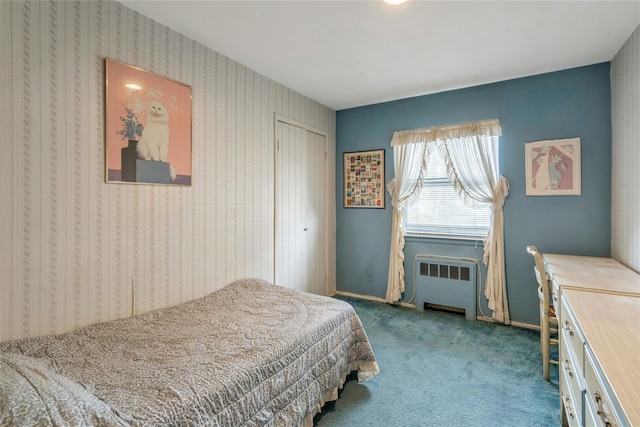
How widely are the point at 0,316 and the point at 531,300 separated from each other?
401 cm

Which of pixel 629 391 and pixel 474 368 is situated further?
pixel 474 368

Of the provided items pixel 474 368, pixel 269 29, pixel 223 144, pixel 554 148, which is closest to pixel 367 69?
pixel 269 29

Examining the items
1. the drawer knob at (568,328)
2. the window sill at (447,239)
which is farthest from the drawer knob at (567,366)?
the window sill at (447,239)

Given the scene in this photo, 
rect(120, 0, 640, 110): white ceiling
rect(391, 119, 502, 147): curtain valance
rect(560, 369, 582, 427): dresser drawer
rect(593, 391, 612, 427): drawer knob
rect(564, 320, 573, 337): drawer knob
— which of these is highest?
rect(120, 0, 640, 110): white ceiling

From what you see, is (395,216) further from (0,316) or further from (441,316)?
(0,316)

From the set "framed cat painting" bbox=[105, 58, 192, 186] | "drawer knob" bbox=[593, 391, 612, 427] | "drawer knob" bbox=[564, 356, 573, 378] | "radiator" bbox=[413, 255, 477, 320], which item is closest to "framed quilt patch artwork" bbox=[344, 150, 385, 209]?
"radiator" bbox=[413, 255, 477, 320]

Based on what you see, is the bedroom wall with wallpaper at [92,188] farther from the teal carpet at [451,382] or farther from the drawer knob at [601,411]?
the drawer knob at [601,411]

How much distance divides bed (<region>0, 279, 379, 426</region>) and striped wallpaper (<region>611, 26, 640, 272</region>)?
2112 millimetres

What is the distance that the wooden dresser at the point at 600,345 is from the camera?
816 mm

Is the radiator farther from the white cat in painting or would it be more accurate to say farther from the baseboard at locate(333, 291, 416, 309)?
the white cat in painting

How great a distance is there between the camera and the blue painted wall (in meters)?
2.77

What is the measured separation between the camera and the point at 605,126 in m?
2.73

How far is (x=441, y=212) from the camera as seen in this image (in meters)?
3.57

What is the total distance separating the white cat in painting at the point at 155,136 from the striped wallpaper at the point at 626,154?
3.29 metres
